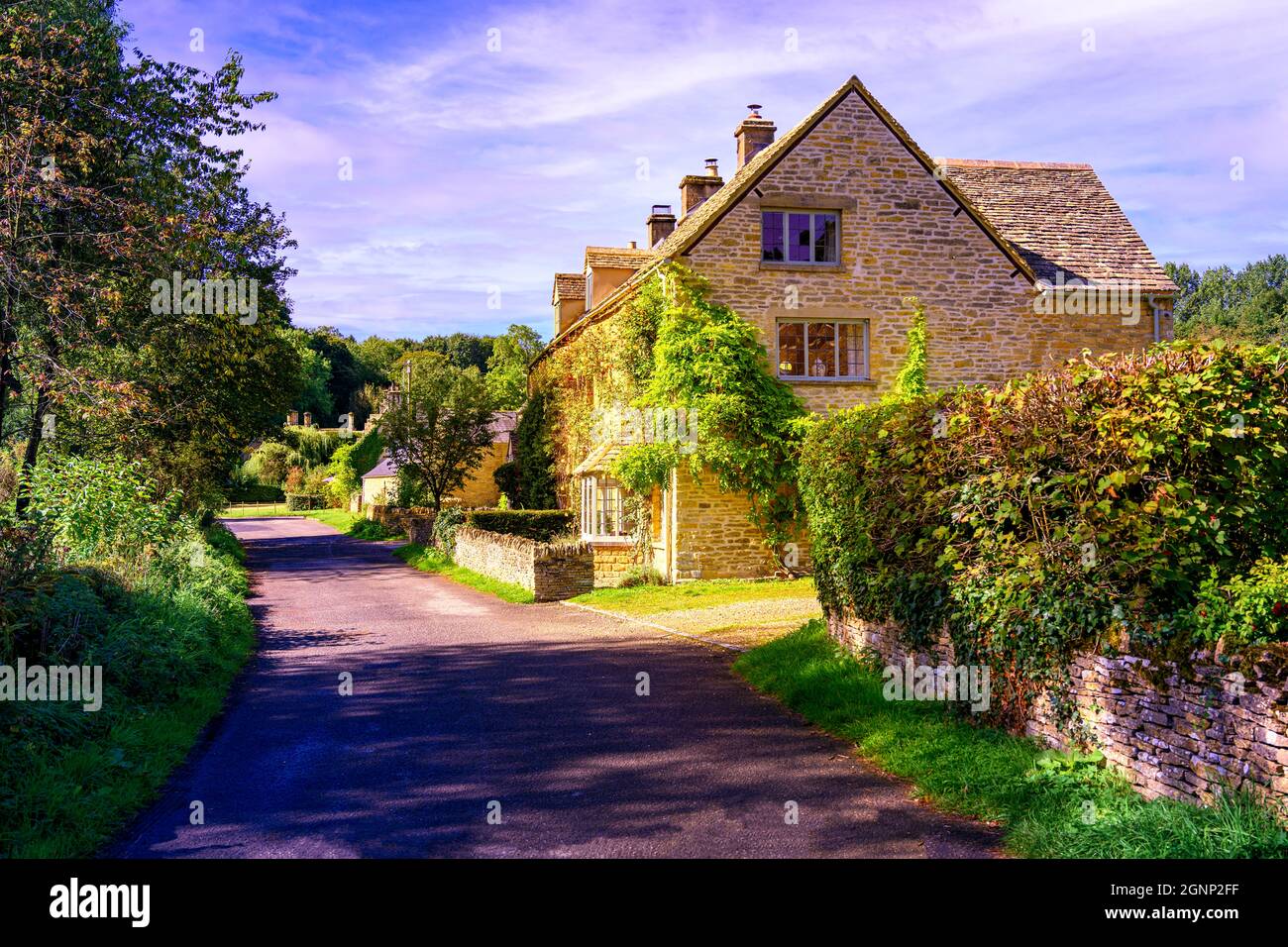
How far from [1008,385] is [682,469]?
14141 millimetres

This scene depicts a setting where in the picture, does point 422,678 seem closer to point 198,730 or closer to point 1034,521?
point 198,730

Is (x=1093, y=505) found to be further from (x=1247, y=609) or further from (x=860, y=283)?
(x=860, y=283)

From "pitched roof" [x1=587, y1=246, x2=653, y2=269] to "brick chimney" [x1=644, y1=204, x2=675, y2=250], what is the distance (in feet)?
4.81

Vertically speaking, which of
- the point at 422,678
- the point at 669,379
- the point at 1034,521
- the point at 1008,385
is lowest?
the point at 422,678

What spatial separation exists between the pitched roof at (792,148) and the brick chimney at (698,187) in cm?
544

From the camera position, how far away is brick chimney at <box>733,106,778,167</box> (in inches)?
1029

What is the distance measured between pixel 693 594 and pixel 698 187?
14.2 meters

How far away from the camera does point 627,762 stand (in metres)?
8.00

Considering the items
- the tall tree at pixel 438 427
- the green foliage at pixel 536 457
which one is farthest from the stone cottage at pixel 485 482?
the green foliage at pixel 536 457

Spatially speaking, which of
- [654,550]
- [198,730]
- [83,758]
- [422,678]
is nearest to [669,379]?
[654,550]

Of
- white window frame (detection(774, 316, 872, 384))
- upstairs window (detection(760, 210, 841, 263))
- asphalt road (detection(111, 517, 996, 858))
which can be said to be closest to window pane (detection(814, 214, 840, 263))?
upstairs window (detection(760, 210, 841, 263))

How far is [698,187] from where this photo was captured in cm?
2917

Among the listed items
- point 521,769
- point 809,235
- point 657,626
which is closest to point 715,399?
point 809,235
